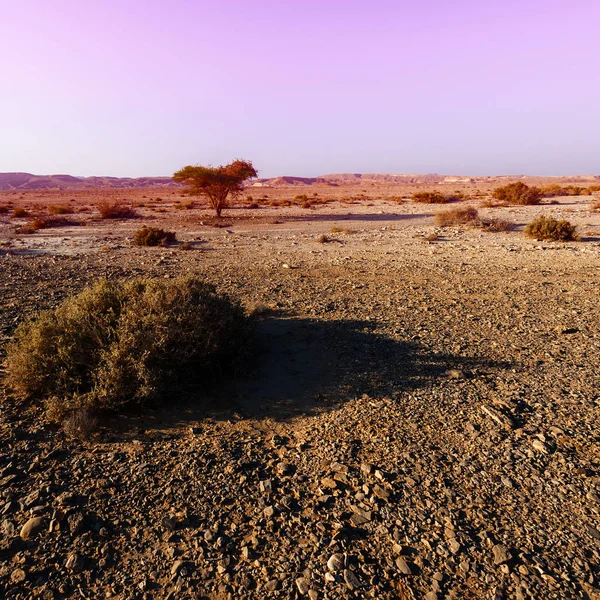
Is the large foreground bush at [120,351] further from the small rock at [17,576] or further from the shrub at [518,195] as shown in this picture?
the shrub at [518,195]

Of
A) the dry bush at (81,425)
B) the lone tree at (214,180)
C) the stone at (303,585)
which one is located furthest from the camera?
the lone tree at (214,180)

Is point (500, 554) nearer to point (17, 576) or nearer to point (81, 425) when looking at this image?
point (17, 576)

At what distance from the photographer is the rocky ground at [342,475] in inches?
94.0

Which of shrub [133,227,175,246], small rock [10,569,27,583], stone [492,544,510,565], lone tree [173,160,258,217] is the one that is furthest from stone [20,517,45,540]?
lone tree [173,160,258,217]

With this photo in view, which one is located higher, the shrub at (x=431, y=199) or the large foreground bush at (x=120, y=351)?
the large foreground bush at (x=120, y=351)

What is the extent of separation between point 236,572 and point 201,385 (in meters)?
2.25

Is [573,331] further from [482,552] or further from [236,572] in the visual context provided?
[236,572]

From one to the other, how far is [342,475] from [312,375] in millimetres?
1649

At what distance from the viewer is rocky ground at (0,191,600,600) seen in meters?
2.39

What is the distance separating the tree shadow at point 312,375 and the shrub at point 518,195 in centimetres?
2840

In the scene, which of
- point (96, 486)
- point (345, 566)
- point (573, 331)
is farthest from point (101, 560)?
point (573, 331)

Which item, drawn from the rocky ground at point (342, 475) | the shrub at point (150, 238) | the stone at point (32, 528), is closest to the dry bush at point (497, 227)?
the rocky ground at point (342, 475)

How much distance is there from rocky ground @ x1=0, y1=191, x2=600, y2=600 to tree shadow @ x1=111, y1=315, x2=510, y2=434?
25 mm

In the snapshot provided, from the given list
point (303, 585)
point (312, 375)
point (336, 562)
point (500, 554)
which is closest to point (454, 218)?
point (312, 375)
